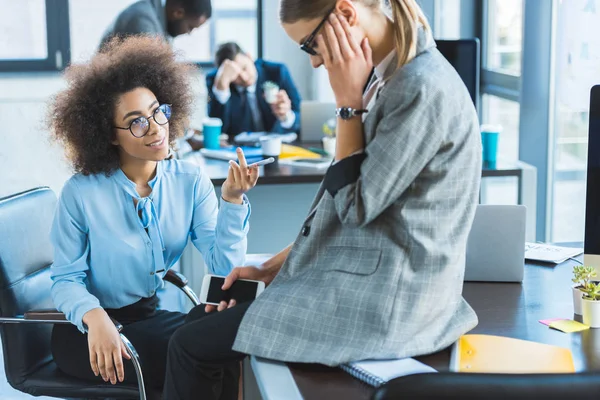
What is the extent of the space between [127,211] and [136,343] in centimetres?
33

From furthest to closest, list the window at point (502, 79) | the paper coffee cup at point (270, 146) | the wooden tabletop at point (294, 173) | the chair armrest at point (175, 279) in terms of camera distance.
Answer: the window at point (502, 79) < the paper coffee cup at point (270, 146) < the wooden tabletop at point (294, 173) < the chair armrest at point (175, 279)

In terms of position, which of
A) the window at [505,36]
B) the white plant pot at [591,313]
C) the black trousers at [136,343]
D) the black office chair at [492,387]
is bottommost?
the black trousers at [136,343]

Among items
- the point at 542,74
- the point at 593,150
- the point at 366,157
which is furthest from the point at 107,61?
the point at 542,74

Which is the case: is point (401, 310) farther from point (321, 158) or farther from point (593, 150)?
point (321, 158)

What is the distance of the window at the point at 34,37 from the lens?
6.11 m

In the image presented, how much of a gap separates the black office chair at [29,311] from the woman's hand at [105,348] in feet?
0.11

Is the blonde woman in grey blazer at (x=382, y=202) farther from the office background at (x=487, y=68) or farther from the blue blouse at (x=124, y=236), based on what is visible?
the office background at (x=487, y=68)

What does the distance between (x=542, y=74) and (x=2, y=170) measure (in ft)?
12.3

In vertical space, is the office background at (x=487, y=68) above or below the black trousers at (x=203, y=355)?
above

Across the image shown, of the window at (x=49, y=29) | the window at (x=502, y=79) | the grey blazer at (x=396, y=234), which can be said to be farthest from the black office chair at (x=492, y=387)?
the window at (x=49, y=29)

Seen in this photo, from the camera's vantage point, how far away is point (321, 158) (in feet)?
11.2

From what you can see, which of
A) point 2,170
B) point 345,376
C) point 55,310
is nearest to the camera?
point 345,376

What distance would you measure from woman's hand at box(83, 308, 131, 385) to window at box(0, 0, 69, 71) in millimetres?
4621

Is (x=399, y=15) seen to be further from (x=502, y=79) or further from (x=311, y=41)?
(x=502, y=79)
